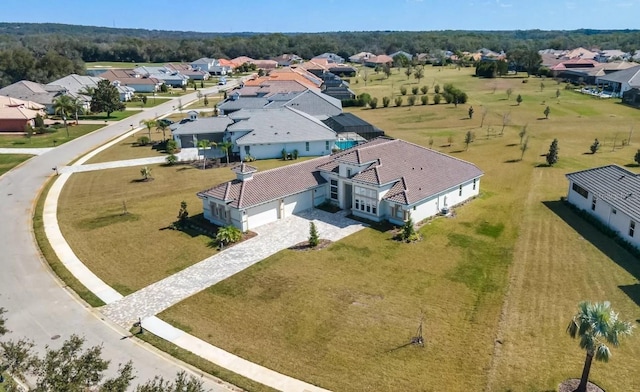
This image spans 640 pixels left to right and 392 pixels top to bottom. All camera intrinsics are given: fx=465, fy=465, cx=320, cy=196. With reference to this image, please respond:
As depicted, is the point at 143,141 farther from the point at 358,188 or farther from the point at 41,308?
the point at 41,308

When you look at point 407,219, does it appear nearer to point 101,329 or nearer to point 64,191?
point 101,329

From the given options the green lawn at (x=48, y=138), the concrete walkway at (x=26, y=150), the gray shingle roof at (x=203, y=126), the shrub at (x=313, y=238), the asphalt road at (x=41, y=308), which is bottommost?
the asphalt road at (x=41, y=308)

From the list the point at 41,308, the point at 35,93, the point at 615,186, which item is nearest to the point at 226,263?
the point at 41,308

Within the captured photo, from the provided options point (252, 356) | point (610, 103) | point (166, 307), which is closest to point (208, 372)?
point (252, 356)

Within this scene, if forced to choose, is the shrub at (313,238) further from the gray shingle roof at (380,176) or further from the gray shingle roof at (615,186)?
the gray shingle roof at (615,186)

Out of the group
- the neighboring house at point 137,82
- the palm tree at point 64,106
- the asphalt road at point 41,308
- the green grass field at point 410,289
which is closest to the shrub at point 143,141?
the green grass field at point 410,289

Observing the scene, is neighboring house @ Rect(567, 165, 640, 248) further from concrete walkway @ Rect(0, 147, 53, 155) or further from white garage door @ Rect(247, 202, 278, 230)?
concrete walkway @ Rect(0, 147, 53, 155)
